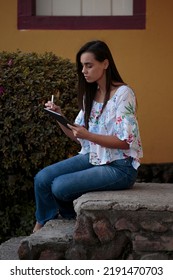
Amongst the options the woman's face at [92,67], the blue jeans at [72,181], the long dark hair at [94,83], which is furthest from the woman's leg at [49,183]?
the woman's face at [92,67]

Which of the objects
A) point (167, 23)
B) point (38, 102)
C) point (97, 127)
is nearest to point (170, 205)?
point (97, 127)

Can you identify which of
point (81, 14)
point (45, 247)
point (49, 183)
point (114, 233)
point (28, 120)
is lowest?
point (45, 247)

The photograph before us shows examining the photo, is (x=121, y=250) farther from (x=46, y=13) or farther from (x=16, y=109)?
(x=46, y=13)

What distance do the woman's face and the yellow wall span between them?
2540mm

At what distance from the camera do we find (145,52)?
7.80m

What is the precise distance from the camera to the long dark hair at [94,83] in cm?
523

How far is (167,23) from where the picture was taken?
25.5 ft

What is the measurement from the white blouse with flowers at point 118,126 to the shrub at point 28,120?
3.11 ft

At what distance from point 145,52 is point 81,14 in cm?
75

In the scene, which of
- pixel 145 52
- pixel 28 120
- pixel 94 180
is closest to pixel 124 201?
pixel 94 180

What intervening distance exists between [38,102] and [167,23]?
213 centimetres

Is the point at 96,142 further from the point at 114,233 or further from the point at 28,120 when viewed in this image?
the point at 28,120

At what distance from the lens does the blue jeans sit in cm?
509
